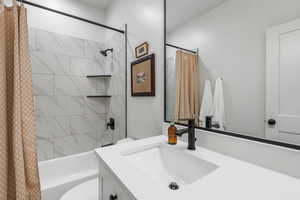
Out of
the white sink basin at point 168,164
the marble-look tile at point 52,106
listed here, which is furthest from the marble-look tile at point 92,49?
the white sink basin at point 168,164

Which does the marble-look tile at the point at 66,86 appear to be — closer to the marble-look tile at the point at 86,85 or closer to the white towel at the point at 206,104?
the marble-look tile at the point at 86,85

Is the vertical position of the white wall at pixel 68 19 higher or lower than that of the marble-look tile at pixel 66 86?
higher

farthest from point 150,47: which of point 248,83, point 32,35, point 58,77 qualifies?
point 32,35

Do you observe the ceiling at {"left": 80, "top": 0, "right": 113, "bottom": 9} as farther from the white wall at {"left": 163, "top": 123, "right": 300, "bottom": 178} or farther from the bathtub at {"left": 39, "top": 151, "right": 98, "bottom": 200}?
the white wall at {"left": 163, "top": 123, "right": 300, "bottom": 178}

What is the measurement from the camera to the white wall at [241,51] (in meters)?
0.62

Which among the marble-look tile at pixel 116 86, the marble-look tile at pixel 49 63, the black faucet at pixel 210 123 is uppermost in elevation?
the marble-look tile at pixel 49 63

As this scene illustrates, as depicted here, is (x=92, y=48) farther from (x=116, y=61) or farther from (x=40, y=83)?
(x=40, y=83)

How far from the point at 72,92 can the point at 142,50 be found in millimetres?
1212

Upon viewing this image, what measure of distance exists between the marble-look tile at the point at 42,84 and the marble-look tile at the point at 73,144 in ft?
2.05

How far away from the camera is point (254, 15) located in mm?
644

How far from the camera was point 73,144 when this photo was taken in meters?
1.97

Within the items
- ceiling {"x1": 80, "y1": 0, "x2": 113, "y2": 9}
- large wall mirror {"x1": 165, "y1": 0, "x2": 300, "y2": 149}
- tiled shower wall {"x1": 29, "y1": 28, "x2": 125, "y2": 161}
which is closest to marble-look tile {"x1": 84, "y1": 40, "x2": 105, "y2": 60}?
tiled shower wall {"x1": 29, "y1": 28, "x2": 125, "y2": 161}

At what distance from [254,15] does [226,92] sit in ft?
1.19

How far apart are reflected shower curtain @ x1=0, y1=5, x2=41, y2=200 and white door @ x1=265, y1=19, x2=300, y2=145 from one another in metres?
1.26
